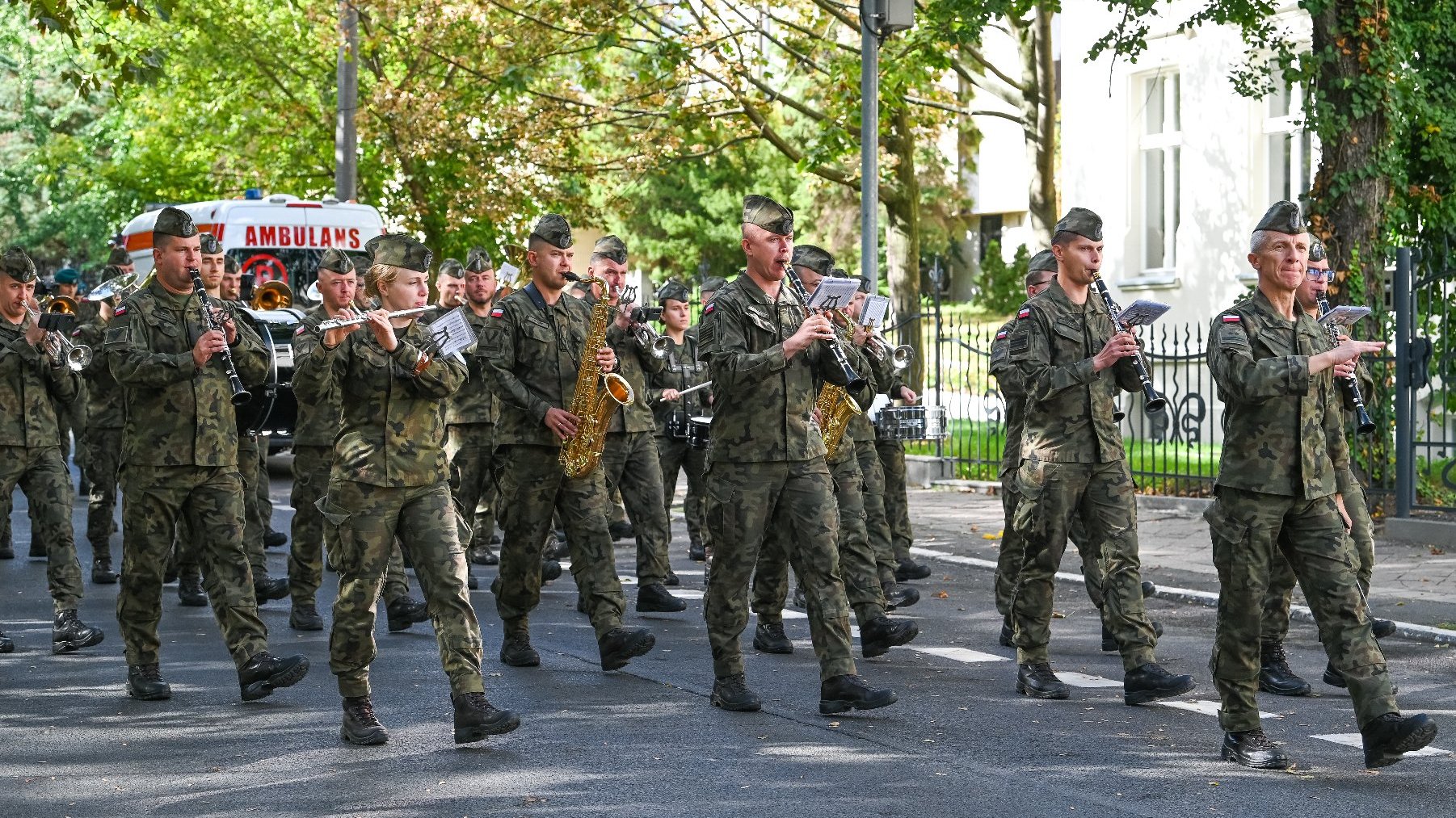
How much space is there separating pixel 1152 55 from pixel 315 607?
14.3 m

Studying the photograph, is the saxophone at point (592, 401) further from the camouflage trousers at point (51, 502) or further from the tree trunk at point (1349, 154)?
the tree trunk at point (1349, 154)

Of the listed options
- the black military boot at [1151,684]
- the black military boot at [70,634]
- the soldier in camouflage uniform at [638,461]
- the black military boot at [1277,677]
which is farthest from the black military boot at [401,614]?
the black military boot at [1277,677]

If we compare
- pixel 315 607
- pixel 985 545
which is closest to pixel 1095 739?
pixel 315 607

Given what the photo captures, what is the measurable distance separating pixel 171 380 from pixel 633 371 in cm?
356

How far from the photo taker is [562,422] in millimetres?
8898

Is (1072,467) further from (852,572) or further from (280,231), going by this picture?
(280,231)

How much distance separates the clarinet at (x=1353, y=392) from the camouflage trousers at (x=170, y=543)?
181 inches

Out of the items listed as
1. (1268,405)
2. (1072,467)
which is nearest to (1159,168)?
(1072,467)

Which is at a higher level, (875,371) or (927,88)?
(927,88)

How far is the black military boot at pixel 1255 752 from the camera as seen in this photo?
677 cm

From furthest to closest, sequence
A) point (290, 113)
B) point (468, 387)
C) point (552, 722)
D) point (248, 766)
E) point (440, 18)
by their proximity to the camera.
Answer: point (290, 113) → point (440, 18) → point (468, 387) → point (552, 722) → point (248, 766)

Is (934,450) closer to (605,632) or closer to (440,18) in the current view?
(440,18)

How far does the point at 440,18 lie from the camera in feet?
76.2

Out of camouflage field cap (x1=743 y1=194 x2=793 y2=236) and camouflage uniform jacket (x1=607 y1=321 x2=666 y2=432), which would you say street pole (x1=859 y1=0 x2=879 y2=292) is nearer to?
camouflage uniform jacket (x1=607 y1=321 x2=666 y2=432)
